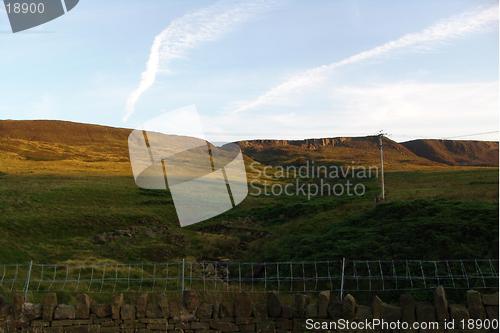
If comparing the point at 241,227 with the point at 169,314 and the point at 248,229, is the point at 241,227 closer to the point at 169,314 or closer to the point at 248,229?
the point at 248,229

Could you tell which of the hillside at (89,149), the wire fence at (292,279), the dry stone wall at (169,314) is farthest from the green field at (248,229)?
the hillside at (89,149)

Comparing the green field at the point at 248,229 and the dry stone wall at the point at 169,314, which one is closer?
the dry stone wall at the point at 169,314

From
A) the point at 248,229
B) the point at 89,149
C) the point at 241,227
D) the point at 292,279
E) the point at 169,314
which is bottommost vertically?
the point at 89,149

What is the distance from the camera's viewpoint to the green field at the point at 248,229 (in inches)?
860

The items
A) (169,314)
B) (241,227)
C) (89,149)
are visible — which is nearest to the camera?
(169,314)

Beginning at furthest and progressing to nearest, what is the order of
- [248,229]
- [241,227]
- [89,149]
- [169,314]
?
1. [89,149]
2. [241,227]
3. [248,229]
4. [169,314]

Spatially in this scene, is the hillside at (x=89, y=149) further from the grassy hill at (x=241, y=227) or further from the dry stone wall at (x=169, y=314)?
the dry stone wall at (x=169, y=314)

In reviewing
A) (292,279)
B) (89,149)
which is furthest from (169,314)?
(89,149)

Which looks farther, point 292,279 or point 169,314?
point 292,279

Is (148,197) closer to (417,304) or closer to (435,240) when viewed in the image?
(435,240)

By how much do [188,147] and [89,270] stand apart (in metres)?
123

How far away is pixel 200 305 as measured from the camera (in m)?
11.1

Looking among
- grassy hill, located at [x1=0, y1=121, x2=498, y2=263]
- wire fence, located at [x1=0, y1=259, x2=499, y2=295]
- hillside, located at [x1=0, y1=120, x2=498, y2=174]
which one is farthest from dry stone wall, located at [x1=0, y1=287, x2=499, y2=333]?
hillside, located at [x1=0, y1=120, x2=498, y2=174]

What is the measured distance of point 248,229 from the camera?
3572 cm
